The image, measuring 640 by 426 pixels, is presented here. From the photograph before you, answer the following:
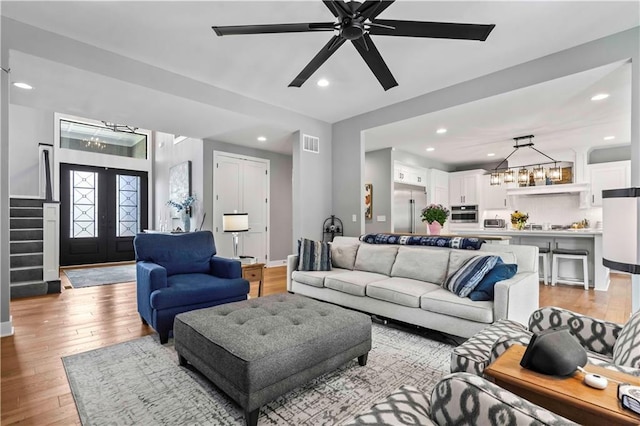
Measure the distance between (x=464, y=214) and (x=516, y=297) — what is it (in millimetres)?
6233

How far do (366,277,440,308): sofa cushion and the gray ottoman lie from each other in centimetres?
77

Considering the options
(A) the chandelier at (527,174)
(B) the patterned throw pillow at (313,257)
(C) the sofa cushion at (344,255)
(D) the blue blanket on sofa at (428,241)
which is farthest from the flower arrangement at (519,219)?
(B) the patterned throw pillow at (313,257)

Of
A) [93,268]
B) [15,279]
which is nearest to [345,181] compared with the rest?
[15,279]

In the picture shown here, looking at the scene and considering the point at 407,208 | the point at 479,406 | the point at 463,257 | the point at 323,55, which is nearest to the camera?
the point at 479,406

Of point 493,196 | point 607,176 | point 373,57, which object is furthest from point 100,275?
point 607,176

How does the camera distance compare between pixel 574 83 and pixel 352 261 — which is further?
pixel 352 261

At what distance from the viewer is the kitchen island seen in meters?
4.79

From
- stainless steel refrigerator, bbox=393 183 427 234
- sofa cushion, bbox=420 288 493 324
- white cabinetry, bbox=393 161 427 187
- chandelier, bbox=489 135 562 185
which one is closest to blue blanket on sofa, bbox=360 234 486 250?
sofa cushion, bbox=420 288 493 324

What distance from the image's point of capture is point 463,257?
3.10 m

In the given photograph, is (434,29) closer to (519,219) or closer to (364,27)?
(364,27)

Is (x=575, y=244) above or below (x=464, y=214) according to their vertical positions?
below

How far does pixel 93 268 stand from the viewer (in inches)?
272

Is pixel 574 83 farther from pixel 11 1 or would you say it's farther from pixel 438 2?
pixel 11 1

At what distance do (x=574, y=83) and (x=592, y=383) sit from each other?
3536 millimetres
